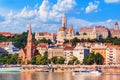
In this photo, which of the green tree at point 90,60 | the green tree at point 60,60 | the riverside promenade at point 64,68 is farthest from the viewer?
the green tree at point 60,60

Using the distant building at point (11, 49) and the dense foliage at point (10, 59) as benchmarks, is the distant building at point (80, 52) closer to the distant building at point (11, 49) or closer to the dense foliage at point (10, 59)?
the dense foliage at point (10, 59)

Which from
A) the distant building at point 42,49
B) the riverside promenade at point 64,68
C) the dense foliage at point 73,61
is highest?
the distant building at point 42,49

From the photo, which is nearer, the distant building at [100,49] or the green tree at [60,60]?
the green tree at [60,60]

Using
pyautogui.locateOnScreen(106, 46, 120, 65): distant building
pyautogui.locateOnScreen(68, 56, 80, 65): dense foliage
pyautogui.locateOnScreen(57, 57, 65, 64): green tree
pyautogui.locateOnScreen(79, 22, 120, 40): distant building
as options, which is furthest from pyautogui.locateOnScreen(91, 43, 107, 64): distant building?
pyautogui.locateOnScreen(79, 22, 120, 40): distant building

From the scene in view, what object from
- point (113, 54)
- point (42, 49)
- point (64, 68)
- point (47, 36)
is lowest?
point (64, 68)

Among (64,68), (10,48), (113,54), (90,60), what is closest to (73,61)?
(90,60)

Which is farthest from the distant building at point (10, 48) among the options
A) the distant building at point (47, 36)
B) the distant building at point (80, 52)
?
the distant building at point (80, 52)

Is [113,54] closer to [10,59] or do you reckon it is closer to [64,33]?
[10,59]

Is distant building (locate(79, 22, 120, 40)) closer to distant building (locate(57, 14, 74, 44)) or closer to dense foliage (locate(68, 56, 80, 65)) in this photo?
distant building (locate(57, 14, 74, 44))

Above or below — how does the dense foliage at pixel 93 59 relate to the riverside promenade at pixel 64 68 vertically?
above

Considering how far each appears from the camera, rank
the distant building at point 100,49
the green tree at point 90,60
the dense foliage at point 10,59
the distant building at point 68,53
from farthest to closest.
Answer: the distant building at point 68,53 < the dense foliage at point 10,59 < the distant building at point 100,49 < the green tree at point 90,60

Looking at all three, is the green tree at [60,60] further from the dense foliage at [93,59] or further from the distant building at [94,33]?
the distant building at [94,33]

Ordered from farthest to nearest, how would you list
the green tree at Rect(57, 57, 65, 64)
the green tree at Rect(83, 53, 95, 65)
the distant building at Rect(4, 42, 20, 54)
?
1. the distant building at Rect(4, 42, 20, 54)
2. the green tree at Rect(57, 57, 65, 64)
3. the green tree at Rect(83, 53, 95, 65)

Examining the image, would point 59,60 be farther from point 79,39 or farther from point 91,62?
point 79,39
